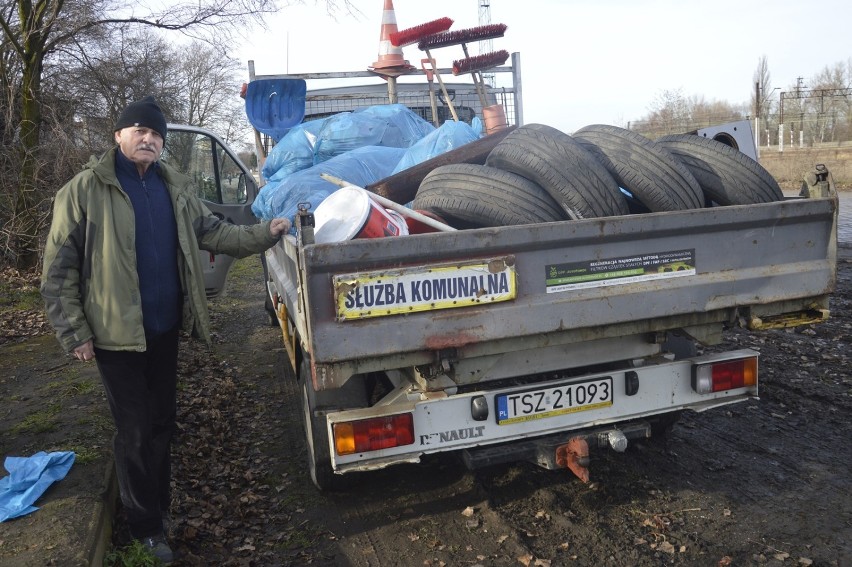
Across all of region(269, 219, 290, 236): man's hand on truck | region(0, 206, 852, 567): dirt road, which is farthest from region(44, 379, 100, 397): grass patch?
region(269, 219, 290, 236): man's hand on truck

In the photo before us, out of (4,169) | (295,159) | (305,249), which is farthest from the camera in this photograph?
(4,169)

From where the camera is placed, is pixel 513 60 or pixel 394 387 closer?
pixel 394 387

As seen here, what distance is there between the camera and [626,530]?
10.7ft

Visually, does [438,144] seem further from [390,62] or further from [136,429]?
[390,62]

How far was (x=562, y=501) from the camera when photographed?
11.8 feet

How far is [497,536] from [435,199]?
1578 millimetres

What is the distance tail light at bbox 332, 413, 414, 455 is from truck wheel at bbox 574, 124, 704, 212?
151 centimetres

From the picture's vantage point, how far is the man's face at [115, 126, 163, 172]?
3.11 meters

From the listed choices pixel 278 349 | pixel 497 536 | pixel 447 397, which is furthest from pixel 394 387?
pixel 278 349

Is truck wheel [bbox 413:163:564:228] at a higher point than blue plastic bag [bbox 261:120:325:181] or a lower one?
lower

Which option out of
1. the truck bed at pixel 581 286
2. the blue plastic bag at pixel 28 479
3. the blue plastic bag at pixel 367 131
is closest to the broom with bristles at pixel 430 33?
the blue plastic bag at pixel 367 131

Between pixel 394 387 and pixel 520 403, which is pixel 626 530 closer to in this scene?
pixel 520 403

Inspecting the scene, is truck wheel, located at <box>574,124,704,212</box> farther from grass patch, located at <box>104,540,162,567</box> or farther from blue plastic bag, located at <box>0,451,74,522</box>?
blue plastic bag, located at <box>0,451,74,522</box>

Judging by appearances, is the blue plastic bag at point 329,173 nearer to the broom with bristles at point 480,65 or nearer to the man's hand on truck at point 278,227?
the man's hand on truck at point 278,227
